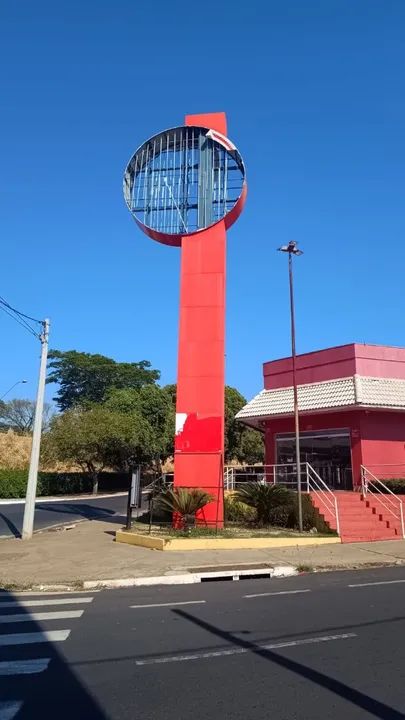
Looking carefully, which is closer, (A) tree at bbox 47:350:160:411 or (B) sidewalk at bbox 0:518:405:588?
(B) sidewalk at bbox 0:518:405:588

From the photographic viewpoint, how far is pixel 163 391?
57.8m

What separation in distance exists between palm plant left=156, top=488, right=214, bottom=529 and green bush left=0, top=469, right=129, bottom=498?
23867mm

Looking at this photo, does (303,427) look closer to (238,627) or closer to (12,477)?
(238,627)

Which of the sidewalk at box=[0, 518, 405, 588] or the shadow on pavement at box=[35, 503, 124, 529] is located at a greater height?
the shadow on pavement at box=[35, 503, 124, 529]

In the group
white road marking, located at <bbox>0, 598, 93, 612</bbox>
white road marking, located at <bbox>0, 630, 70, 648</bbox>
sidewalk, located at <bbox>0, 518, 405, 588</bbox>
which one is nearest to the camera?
white road marking, located at <bbox>0, 630, 70, 648</bbox>

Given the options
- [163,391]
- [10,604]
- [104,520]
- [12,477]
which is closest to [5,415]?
[163,391]

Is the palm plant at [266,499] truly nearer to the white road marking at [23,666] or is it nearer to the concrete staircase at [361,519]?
the concrete staircase at [361,519]

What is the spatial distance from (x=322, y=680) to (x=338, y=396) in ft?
58.9

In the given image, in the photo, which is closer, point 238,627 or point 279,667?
point 279,667

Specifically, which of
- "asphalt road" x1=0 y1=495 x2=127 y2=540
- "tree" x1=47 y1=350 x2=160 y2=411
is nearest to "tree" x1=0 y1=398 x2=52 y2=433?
"tree" x1=47 y1=350 x2=160 y2=411

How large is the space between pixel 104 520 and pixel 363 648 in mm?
18713

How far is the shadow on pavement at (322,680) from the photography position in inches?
182

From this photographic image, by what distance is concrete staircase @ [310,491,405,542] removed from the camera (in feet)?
57.7

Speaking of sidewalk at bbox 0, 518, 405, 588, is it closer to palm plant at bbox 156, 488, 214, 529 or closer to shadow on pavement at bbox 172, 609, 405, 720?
palm plant at bbox 156, 488, 214, 529
